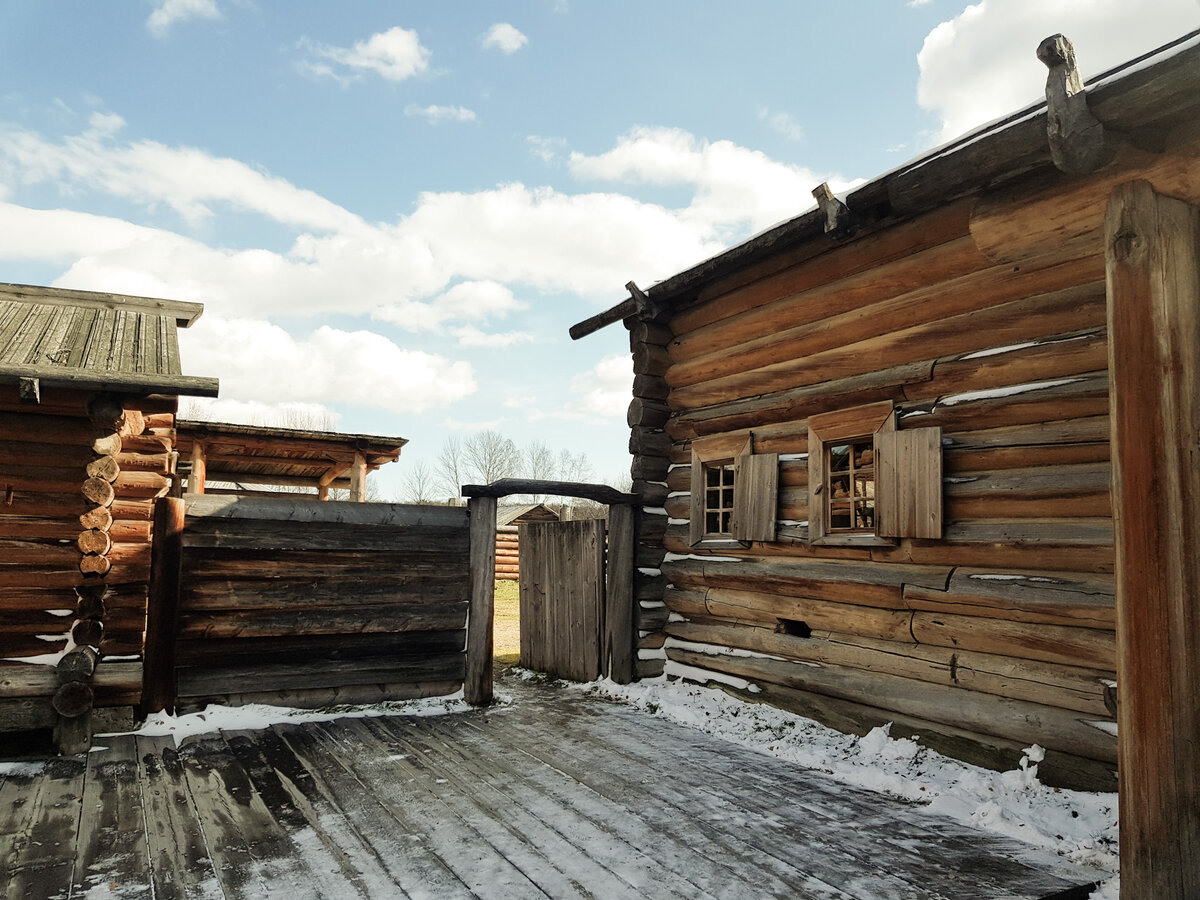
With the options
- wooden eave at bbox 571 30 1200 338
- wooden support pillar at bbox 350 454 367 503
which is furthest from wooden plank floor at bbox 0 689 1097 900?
wooden support pillar at bbox 350 454 367 503

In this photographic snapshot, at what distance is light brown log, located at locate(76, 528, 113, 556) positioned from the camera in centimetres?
618

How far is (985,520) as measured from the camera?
222 inches

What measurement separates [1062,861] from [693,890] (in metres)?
2.14

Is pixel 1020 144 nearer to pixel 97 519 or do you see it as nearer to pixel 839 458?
pixel 839 458

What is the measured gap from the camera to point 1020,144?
13.0 ft

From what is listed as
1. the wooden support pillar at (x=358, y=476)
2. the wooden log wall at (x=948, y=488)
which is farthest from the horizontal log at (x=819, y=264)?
the wooden support pillar at (x=358, y=476)

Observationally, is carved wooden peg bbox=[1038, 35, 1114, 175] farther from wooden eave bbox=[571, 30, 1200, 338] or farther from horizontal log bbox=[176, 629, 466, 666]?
horizontal log bbox=[176, 629, 466, 666]

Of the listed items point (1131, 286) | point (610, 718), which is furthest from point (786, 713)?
point (1131, 286)

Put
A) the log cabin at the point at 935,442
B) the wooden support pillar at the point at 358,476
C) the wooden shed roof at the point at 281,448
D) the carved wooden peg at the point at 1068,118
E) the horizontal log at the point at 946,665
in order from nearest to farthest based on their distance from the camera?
the carved wooden peg at the point at 1068,118 → the log cabin at the point at 935,442 → the horizontal log at the point at 946,665 → the wooden shed roof at the point at 281,448 → the wooden support pillar at the point at 358,476

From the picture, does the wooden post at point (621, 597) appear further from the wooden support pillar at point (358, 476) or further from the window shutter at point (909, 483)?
the wooden support pillar at point (358, 476)

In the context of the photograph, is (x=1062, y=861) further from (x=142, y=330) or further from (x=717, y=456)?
(x=142, y=330)

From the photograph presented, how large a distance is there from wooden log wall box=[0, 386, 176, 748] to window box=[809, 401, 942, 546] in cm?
605

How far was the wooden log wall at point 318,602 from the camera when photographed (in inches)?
278

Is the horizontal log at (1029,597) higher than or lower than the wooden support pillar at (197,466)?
lower
